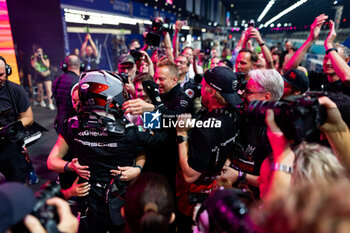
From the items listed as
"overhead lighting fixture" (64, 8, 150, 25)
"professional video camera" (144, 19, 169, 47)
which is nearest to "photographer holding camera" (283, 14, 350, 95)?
"professional video camera" (144, 19, 169, 47)

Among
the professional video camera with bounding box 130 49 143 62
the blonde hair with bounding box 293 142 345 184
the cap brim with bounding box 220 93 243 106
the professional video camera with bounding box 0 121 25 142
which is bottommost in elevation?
the professional video camera with bounding box 0 121 25 142

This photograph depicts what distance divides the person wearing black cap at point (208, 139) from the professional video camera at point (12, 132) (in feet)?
7.44

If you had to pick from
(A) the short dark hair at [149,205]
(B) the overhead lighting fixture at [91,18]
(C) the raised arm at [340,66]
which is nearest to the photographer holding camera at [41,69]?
(B) the overhead lighting fixture at [91,18]

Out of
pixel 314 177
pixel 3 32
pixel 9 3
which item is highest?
pixel 9 3

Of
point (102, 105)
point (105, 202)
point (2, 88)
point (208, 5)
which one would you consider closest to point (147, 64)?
point (2, 88)

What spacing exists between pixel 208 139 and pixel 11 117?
297 centimetres

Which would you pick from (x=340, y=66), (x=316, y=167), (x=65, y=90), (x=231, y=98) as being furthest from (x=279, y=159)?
(x=65, y=90)

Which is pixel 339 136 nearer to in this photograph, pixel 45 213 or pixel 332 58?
pixel 332 58

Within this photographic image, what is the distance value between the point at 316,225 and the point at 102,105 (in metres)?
1.47

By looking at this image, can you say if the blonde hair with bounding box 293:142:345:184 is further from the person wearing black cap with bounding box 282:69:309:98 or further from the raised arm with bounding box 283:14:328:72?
the raised arm with bounding box 283:14:328:72

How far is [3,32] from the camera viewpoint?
5.72m

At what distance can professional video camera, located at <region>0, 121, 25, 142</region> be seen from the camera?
2.69 metres

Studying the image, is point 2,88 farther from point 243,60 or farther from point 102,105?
point 243,60

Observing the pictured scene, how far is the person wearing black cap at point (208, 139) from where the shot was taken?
68.4 inches
